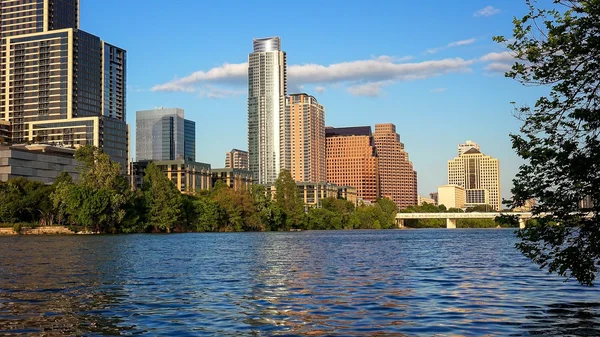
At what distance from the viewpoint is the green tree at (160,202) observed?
183 m

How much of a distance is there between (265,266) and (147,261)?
13043mm

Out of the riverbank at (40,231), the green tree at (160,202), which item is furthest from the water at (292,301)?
the green tree at (160,202)

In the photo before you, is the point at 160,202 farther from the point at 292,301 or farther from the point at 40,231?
the point at 292,301

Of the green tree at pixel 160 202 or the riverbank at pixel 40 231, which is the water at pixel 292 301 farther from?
the green tree at pixel 160 202

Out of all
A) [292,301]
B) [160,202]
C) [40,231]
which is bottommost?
[292,301]

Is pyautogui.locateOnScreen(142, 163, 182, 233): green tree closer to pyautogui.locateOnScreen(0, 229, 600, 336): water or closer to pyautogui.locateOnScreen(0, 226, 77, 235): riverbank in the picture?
pyautogui.locateOnScreen(0, 226, 77, 235): riverbank

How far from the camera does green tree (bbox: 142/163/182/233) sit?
600 feet

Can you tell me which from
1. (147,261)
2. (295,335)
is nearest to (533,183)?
(295,335)

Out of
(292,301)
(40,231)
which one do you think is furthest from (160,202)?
(292,301)

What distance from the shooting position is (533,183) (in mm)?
25766

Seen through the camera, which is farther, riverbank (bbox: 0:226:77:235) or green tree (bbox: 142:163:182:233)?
green tree (bbox: 142:163:182:233)

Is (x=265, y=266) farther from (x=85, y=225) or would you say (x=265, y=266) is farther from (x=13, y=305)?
(x=85, y=225)

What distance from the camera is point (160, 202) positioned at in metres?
184

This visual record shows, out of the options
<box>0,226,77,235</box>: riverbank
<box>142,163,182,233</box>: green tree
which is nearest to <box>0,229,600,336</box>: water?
<box>0,226,77,235</box>: riverbank
